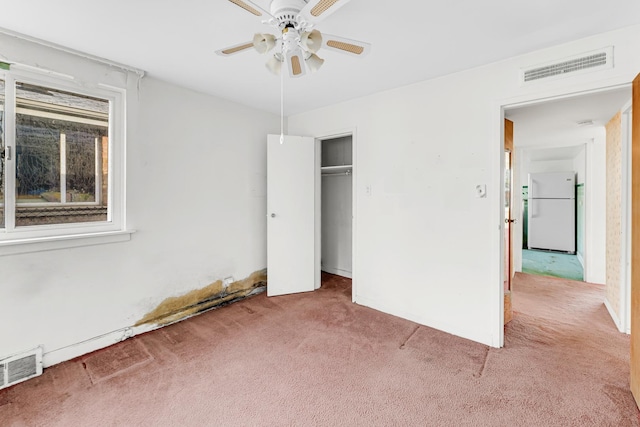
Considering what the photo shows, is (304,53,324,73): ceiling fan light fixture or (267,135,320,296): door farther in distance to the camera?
(267,135,320,296): door

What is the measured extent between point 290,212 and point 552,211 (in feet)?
19.2

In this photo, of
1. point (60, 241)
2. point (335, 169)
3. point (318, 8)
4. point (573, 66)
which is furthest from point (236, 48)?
point (335, 169)

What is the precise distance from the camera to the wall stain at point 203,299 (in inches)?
105

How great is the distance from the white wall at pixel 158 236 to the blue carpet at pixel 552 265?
451 centimetres

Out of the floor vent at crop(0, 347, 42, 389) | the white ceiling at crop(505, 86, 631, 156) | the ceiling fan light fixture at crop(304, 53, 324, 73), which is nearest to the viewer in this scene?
the ceiling fan light fixture at crop(304, 53, 324, 73)

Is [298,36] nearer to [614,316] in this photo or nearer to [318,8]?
[318,8]

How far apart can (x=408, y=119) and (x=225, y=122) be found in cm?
195

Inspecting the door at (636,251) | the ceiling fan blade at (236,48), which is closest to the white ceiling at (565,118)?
the door at (636,251)

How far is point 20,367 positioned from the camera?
191 centimetres

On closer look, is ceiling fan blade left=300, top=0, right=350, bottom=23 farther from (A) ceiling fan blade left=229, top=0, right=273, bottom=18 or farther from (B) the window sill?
(B) the window sill

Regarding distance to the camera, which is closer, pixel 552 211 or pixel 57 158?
pixel 57 158

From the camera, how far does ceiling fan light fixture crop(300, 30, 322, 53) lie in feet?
4.63

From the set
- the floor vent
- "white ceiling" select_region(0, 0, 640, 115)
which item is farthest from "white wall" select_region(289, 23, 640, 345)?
the floor vent

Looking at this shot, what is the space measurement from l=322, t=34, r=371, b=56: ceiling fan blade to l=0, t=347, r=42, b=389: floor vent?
276 centimetres
